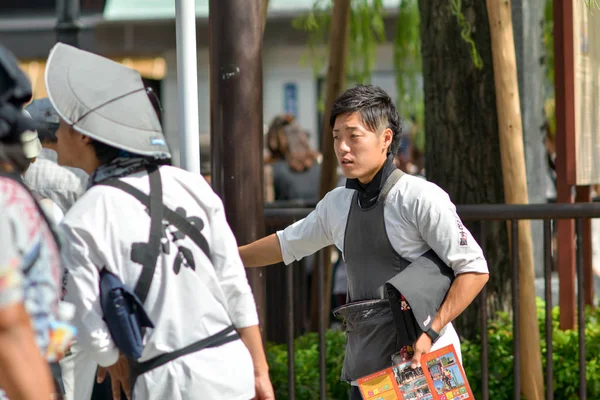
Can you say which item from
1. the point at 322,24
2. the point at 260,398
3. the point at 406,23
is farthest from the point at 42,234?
the point at 406,23

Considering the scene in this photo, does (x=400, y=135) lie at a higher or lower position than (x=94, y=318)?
higher

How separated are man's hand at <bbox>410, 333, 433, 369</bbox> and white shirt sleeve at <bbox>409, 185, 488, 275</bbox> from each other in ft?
0.88

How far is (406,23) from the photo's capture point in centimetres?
845

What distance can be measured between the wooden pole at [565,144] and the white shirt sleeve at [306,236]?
7.57 feet

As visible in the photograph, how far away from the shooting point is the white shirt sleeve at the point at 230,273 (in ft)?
9.94

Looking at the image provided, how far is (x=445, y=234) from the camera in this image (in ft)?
11.6

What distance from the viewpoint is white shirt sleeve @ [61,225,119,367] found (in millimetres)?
2801

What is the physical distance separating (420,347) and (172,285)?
104cm

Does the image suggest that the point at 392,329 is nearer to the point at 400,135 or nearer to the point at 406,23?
the point at 400,135

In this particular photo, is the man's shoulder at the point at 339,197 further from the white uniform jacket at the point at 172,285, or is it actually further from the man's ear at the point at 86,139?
the man's ear at the point at 86,139

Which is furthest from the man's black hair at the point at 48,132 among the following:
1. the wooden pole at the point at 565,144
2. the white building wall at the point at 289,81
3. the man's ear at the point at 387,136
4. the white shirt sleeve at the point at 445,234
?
the white building wall at the point at 289,81

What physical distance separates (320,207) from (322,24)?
13.9ft

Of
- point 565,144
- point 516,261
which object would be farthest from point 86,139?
point 565,144

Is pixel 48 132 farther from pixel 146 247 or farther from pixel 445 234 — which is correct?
A: pixel 445 234
